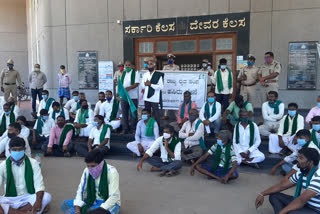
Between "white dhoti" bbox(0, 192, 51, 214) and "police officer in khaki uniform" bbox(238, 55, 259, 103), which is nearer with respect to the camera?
"white dhoti" bbox(0, 192, 51, 214)

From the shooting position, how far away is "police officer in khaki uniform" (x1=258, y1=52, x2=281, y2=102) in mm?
7395

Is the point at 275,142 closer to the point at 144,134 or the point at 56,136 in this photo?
the point at 144,134

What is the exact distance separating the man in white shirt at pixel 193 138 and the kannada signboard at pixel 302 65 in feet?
15.6

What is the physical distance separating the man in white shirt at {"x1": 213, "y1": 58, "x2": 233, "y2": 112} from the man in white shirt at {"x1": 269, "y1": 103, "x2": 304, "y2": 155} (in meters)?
1.73

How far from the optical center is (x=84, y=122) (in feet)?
26.1

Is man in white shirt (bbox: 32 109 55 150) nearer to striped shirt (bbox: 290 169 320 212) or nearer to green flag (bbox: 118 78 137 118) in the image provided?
green flag (bbox: 118 78 137 118)

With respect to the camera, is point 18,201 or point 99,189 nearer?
point 99,189

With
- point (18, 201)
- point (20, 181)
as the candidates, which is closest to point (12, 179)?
point (20, 181)

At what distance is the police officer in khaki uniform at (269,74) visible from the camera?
7395 mm

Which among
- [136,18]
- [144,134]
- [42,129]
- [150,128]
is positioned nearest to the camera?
[150,128]

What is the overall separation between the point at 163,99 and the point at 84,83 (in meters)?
5.19

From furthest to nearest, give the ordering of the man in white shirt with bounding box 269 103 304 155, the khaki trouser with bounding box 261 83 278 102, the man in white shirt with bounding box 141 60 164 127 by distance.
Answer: the khaki trouser with bounding box 261 83 278 102, the man in white shirt with bounding box 141 60 164 127, the man in white shirt with bounding box 269 103 304 155

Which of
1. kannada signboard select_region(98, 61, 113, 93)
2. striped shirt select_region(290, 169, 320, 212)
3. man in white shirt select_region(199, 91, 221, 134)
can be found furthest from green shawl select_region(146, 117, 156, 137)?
kannada signboard select_region(98, 61, 113, 93)

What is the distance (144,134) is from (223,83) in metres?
2.45
